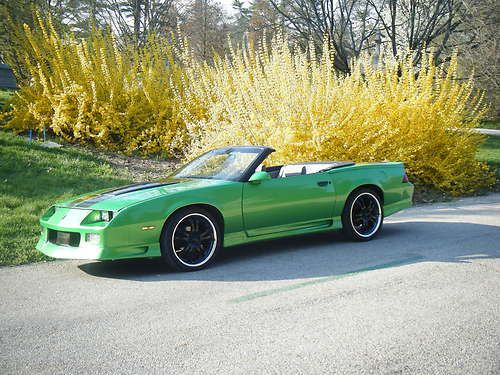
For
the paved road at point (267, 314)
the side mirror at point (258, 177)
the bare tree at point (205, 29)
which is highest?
the bare tree at point (205, 29)

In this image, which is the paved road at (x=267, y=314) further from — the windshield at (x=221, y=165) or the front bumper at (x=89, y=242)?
the windshield at (x=221, y=165)

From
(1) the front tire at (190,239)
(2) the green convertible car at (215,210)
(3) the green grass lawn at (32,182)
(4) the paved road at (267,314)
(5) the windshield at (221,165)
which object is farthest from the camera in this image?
(3) the green grass lawn at (32,182)

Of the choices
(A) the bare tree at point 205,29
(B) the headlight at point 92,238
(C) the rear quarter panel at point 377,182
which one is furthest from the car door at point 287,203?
(A) the bare tree at point 205,29

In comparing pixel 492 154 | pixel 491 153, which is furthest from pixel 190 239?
pixel 491 153

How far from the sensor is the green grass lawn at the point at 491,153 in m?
16.7

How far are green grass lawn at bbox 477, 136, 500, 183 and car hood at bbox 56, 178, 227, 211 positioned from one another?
11.4 metres

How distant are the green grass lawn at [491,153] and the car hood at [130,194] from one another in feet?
37.3

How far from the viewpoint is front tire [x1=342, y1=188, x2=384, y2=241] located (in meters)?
6.94

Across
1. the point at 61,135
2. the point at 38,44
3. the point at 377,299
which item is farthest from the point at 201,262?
the point at 38,44

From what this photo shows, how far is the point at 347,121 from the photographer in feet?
38.4

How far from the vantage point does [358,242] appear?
7004mm

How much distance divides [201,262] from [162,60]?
10742 millimetres

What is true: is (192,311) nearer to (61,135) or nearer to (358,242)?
(358,242)

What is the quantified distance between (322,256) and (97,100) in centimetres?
968
